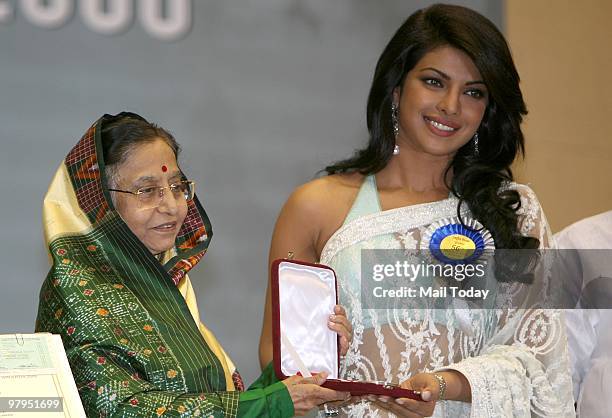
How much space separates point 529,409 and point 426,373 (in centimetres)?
30

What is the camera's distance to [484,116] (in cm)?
259

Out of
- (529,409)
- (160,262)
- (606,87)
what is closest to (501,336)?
(529,409)

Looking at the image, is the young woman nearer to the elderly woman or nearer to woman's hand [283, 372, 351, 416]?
the elderly woman

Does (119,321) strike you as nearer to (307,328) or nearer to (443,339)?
(307,328)

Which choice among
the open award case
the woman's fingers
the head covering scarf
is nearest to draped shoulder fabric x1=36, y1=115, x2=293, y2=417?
the head covering scarf

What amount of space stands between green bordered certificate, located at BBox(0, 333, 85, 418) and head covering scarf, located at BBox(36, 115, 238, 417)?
0.04 meters

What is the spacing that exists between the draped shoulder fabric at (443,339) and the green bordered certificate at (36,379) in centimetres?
73

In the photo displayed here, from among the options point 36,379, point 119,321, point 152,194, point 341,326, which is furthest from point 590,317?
point 36,379

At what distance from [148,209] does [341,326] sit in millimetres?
466

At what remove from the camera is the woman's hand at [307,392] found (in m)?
2.02

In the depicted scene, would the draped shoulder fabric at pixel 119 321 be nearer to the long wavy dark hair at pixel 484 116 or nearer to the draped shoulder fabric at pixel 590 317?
the long wavy dark hair at pixel 484 116

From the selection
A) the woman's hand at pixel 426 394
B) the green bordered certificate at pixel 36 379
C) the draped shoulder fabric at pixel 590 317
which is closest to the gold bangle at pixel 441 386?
the woman's hand at pixel 426 394

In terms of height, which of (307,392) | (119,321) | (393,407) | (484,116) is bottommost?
(393,407)

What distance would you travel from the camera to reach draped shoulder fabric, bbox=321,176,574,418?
241 cm
